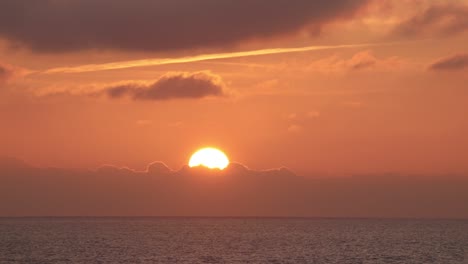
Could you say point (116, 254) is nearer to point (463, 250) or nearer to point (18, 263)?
point (18, 263)

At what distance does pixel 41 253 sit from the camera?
515 feet

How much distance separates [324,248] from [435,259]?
38339mm

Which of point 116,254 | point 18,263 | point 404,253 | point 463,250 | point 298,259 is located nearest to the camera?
point 18,263

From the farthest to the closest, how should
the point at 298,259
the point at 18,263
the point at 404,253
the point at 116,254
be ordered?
the point at 404,253 → the point at 116,254 → the point at 298,259 → the point at 18,263

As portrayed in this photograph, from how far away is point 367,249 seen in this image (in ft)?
584

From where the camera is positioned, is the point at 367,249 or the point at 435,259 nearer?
the point at 435,259

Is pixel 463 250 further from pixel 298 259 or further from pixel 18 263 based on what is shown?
pixel 18 263

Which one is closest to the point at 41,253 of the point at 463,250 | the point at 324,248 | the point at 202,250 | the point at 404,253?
the point at 202,250

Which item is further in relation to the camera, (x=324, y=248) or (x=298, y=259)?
(x=324, y=248)

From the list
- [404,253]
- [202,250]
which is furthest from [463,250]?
[202,250]

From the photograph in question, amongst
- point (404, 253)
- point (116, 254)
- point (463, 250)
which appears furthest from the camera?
point (463, 250)

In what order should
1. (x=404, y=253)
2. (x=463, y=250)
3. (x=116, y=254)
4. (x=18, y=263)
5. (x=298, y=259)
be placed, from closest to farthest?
(x=18, y=263)
(x=298, y=259)
(x=116, y=254)
(x=404, y=253)
(x=463, y=250)

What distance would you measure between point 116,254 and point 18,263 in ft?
86.8

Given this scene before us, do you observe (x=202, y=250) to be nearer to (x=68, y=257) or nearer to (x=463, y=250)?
(x=68, y=257)
